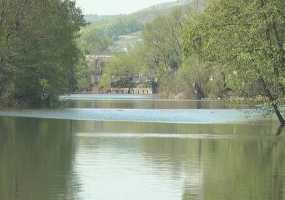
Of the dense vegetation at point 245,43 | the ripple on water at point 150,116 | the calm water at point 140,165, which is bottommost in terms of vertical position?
the ripple on water at point 150,116

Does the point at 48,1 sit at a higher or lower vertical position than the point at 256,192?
higher

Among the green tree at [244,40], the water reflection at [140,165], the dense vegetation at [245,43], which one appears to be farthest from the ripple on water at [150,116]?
the water reflection at [140,165]

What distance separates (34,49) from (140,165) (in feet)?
141

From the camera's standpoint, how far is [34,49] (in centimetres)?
6444

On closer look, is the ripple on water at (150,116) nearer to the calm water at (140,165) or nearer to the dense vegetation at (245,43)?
the dense vegetation at (245,43)

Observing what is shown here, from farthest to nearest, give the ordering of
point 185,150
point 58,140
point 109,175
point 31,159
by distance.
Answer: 1. point 58,140
2. point 185,150
3. point 31,159
4. point 109,175

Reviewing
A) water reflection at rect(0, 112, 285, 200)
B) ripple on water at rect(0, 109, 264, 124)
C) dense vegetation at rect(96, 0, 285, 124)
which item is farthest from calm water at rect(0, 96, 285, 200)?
ripple on water at rect(0, 109, 264, 124)

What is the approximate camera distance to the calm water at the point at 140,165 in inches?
671

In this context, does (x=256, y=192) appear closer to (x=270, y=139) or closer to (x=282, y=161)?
(x=282, y=161)

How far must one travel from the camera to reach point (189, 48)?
130ft

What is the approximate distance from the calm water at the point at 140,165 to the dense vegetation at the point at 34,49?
23906 millimetres

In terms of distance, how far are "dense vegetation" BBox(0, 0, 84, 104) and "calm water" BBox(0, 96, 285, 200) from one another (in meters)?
23.9

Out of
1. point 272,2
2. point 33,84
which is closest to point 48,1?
point 33,84

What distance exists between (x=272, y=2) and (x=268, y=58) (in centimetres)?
240
